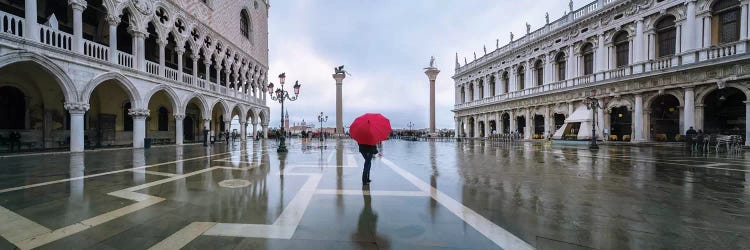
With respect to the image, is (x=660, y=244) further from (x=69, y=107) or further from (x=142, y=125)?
(x=142, y=125)

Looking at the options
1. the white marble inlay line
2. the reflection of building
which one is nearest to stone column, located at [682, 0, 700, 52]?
the reflection of building

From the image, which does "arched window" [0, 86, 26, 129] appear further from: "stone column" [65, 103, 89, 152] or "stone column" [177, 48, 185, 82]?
"stone column" [177, 48, 185, 82]

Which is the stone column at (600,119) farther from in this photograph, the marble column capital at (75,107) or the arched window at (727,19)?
the marble column capital at (75,107)

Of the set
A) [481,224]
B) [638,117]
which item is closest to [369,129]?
[481,224]

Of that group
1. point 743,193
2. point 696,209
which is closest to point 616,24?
point 743,193

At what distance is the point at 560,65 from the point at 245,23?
3464cm

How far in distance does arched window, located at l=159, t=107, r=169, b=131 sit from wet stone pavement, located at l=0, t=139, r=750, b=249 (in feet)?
61.7

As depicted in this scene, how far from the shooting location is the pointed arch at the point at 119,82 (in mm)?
13820

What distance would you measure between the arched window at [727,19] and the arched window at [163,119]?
4096 cm

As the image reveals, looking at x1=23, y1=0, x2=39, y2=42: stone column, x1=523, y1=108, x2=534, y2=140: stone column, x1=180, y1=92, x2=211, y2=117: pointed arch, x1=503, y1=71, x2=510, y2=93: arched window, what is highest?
x1=503, y1=71, x2=510, y2=93: arched window

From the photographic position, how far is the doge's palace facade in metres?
12.7

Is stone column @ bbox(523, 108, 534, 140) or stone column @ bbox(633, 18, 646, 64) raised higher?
stone column @ bbox(633, 18, 646, 64)

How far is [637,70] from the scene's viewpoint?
21438 mm

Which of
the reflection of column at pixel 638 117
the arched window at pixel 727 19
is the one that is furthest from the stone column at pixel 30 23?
the arched window at pixel 727 19
